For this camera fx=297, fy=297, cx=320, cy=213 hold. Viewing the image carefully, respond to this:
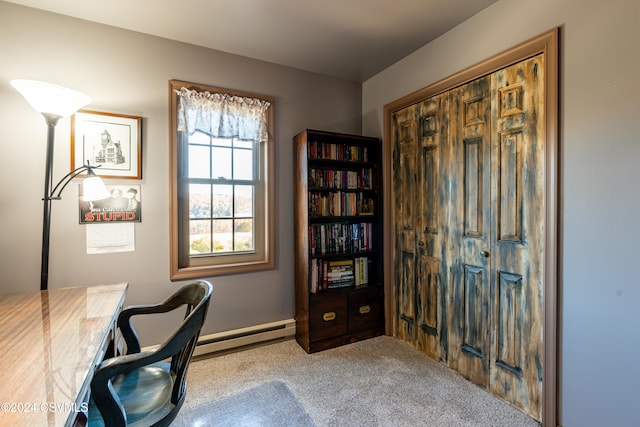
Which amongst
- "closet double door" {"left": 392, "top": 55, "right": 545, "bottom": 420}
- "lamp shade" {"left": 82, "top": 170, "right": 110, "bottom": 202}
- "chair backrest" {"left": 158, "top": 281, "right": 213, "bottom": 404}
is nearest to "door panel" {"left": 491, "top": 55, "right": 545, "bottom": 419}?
"closet double door" {"left": 392, "top": 55, "right": 545, "bottom": 420}

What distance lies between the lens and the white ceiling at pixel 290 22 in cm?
198

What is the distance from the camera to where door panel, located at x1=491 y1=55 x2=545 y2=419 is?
5.68 ft

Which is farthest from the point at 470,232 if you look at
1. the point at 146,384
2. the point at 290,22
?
the point at 146,384

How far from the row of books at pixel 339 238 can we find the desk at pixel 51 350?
4.95 ft

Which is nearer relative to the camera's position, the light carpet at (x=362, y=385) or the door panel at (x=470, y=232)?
the light carpet at (x=362, y=385)

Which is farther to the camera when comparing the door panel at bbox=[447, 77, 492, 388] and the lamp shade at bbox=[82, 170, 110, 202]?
the door panel at bbox=[447, 77, 492, 388]

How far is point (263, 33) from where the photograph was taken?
2.31 metres

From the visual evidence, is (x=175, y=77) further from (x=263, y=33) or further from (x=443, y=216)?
(x=443, y=216)

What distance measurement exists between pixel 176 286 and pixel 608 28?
3.15m


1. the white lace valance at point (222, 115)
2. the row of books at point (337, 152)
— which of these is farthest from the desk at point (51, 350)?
the row of books at point (337, 152)

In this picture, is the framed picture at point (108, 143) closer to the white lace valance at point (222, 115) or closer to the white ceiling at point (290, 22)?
the white lace valance at point (222, 115)

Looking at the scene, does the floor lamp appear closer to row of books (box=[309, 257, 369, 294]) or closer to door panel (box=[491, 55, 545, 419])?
row of books (box=[309, 257, 369, 294])

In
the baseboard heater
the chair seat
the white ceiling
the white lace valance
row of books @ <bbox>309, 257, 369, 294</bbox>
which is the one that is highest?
the white ceiling

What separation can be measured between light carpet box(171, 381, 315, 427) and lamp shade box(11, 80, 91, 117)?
1.97 metres
